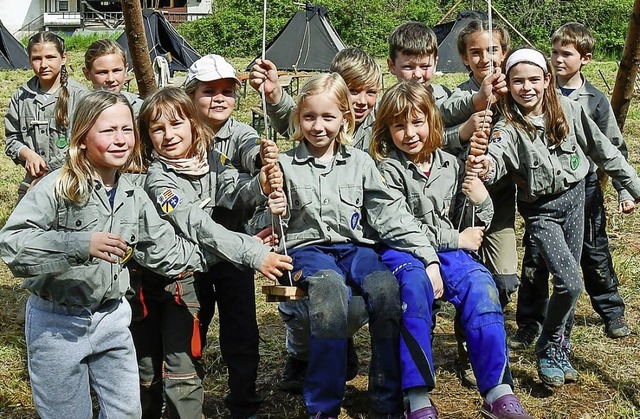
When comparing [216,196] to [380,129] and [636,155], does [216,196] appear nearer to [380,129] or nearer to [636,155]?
[380,129]

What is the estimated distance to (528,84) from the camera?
392 cm

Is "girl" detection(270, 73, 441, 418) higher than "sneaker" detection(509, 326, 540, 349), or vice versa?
"girl" detection(270, 73, 441, 418)

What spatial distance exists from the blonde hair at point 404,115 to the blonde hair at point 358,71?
385 mm

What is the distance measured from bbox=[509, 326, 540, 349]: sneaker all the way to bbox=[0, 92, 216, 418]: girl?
2.40 meters

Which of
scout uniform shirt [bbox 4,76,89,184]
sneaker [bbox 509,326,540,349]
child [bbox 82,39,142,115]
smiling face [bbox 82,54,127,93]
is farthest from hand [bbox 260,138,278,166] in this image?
sneaker [bbox 509,326,540,349]

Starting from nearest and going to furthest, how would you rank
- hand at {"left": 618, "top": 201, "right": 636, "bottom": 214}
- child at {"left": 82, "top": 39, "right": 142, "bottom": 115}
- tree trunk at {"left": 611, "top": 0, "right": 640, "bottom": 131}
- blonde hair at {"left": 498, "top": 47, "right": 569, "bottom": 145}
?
blonde hair at {"left": 498, "top": 47, "right": 569, "bottom": 145} < hand at {"left": 618, "top": 201, "right": 636, "bottom": 214} < child at {"left": 82, "top": 39, "right": 142, "bottom": 115} < tree trunk at {"left": 611, "top": 0, "right": 640, "bottom": 131}

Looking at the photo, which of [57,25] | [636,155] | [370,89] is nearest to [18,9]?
[57,25]

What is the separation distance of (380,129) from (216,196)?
0.78 meters

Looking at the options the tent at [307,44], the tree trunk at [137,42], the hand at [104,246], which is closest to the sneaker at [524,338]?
the tree trunk at [137,42]

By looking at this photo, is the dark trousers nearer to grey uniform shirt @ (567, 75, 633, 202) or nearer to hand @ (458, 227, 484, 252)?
hand @ (458, 227, 484, 252)

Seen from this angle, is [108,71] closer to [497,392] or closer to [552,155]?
[552,155]

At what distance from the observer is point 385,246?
11.8 feet

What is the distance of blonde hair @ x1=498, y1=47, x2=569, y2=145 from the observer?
402cm

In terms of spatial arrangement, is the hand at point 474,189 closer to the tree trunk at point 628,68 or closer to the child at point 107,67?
the child at point 107,67
